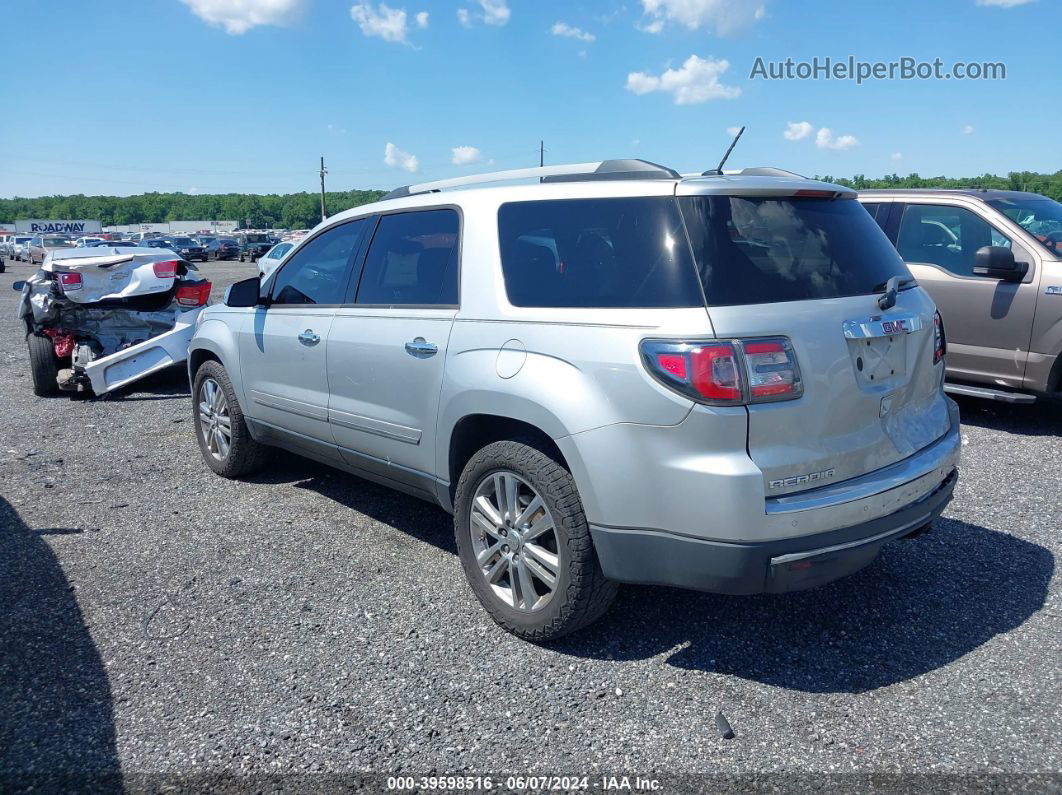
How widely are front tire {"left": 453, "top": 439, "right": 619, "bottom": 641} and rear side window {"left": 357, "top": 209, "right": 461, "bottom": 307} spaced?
0.84 metres

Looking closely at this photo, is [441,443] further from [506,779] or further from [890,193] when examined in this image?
[890,193]

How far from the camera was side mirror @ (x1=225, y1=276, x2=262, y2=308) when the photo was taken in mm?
5086

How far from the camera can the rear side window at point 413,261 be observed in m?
3.85

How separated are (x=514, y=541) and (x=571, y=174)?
62.6 inches

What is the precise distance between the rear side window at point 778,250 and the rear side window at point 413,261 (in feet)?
4.08

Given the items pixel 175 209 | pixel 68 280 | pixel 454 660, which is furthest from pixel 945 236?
pixel 175 209

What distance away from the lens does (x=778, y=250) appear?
307 cm

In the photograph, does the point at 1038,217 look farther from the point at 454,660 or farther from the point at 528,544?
the point at 454,660

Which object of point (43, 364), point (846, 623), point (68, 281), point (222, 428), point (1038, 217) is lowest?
point (846, 623)

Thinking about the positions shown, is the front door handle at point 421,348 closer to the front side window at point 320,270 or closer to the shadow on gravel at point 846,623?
the front side window at point 320,270

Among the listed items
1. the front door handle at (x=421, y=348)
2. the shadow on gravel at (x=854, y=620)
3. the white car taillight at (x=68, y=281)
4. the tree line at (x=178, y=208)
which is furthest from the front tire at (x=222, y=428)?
the tree line at (x=178, y=208)

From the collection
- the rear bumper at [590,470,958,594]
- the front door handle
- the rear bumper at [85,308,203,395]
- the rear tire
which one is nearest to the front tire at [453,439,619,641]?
the rear bumper at [590,470,958,594]

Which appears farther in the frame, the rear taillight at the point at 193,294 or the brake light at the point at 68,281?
the rear taillight at the point at 193,294

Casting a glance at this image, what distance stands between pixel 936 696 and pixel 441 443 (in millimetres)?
2189
